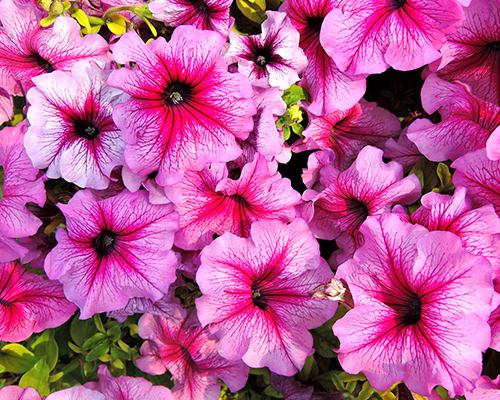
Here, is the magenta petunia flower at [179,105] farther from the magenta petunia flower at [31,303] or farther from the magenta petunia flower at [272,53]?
the magenta petunia flower at [31,303]

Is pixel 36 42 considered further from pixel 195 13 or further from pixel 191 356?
pixel 191 356

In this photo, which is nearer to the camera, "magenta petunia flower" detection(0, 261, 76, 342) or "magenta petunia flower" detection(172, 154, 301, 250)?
"magenta petunia flower" detection(172, 154, 301, 250)

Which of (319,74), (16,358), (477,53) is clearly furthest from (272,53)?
(16,358)

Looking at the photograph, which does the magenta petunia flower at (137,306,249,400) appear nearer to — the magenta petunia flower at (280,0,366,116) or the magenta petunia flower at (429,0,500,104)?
the magenta petunia flower at (280,0,366,116)

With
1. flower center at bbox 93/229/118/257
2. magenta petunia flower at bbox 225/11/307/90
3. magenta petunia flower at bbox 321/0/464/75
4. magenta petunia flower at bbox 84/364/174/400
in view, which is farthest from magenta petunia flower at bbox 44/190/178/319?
magenta petunia flower at bbox 321/0/464/75

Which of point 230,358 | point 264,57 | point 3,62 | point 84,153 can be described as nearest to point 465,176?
point 264,57
